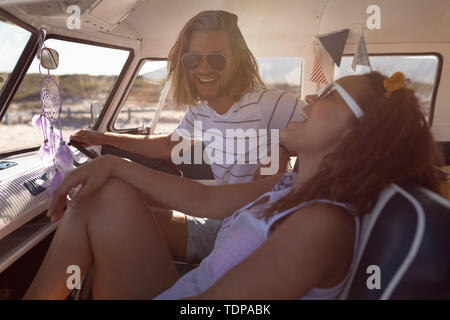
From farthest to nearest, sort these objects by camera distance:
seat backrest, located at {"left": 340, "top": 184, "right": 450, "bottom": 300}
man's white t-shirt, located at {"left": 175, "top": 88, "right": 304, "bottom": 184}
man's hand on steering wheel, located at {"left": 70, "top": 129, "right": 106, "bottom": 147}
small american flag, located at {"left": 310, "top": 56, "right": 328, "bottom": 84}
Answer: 1. small american flag, located at {"left": 310, "top": 56, "right": 328, "bottom": 84}
2. man's white t-shirt, located at {"left": 175, "top": 88, "right": 304, "bottom": 184}
3. man's hand on steering wheel, located at {"left": 70, "top": 129, "right": 106, "bottom": 147}
4. seat backrest, located at {"left": 340, "top": 184, "right": 450, "bottom": 300}

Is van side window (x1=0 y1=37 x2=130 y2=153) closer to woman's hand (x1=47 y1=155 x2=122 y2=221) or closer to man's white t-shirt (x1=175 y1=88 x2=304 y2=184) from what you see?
woman's hand (x1=47 y1=155 x2=122 y2=221)

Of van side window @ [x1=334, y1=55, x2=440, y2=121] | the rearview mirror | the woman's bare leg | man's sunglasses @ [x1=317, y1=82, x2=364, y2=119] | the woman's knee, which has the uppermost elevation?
van side window @ [x1=334, y1=55, x2=440, y2=121]

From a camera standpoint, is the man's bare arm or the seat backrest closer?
the seat backrest

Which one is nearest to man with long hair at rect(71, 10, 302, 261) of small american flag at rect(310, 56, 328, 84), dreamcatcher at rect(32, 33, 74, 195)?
dreamcatcher at rect(32, 33, 74, 195)

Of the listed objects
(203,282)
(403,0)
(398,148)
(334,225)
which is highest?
(403,0)

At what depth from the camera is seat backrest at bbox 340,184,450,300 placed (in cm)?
84

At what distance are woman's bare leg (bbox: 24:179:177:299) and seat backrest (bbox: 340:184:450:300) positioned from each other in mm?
743

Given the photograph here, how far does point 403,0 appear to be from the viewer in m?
3.70

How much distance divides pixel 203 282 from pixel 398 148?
2.54ft

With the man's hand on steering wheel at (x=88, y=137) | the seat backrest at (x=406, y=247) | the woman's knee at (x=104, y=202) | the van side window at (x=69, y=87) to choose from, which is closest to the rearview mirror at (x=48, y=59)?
the van side window at (x=69, y=87)

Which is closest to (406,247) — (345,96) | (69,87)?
(345,96)

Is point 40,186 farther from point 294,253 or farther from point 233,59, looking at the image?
point 294,253

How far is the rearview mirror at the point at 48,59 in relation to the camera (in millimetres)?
1957

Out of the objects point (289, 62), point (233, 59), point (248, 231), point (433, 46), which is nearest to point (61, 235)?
point (248, 231)
